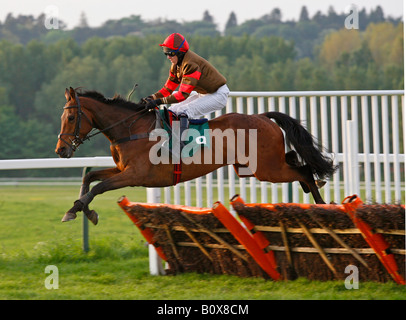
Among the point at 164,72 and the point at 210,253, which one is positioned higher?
the point at 164,72

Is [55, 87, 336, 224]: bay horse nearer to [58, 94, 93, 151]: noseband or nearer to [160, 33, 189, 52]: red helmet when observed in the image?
[58, 94, 93, 151]: noseband

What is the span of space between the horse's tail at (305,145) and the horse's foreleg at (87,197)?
5.42ft

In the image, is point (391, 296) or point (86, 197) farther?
point (86, 197)

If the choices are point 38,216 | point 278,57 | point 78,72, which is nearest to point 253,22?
point 278,57

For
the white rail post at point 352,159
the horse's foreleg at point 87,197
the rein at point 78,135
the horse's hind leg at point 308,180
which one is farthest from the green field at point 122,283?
the white rail post at point 352,159

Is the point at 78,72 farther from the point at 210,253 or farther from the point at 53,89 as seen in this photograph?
the point at 210,253

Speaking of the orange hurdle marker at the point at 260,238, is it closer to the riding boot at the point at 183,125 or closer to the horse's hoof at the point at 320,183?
the riding boot at the point at 183,125

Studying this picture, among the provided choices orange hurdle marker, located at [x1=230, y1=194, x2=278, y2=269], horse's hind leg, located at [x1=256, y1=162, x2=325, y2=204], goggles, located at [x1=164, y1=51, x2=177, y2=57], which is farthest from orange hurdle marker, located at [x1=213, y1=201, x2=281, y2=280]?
goggles, located at [x1=164, y1=51, x2=177, y2=57]

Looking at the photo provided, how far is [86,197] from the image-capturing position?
5711 millimetres

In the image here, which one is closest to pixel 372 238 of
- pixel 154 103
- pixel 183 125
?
pixel 183 125

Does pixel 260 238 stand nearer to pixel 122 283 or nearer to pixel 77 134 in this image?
pixel 122 283

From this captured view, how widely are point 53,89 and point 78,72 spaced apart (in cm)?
335

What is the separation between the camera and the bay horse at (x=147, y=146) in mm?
5828
